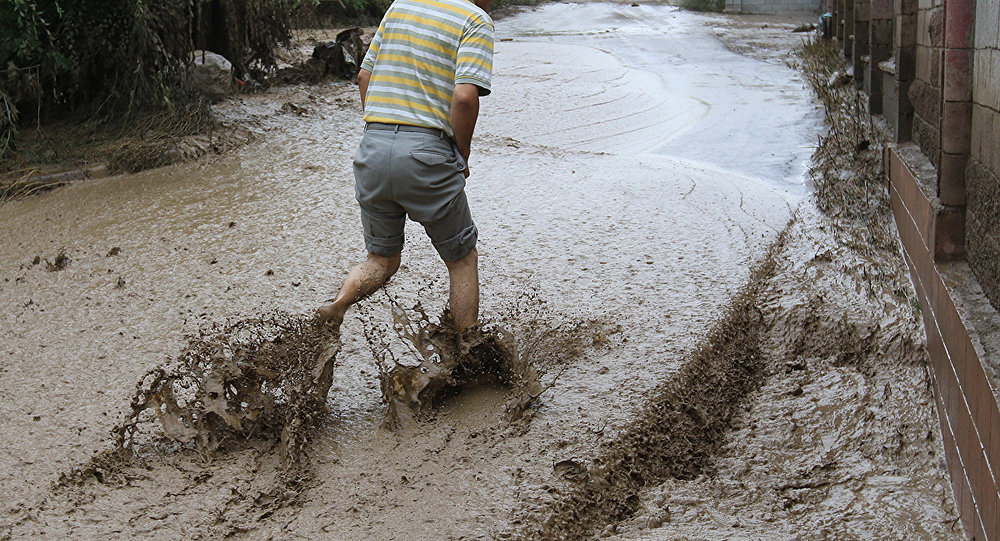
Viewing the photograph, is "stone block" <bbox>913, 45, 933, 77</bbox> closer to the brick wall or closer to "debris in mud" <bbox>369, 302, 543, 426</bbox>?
the brick wall

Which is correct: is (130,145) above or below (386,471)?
above

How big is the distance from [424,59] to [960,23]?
2263mm

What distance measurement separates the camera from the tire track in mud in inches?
123

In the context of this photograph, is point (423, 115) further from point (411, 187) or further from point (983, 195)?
point (983, 195)

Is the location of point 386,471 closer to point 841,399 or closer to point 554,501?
point 554,501

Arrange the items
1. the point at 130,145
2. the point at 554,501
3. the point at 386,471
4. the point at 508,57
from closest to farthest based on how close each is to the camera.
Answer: the point at 554,501 < the point at 386,471 < the point at 130,145 < the point at 508,57

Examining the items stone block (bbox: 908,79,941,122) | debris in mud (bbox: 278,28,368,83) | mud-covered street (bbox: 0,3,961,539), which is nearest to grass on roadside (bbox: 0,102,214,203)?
mud-covered street (bbox: 0,3,961,539)

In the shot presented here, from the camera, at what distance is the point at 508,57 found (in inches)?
537

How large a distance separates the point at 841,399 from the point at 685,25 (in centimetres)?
1609

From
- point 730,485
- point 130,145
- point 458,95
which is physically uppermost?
point 458,95

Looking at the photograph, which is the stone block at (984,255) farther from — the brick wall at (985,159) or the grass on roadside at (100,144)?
the grass on roadside at (100,144)

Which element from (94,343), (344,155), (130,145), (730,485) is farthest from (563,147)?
(730,485)

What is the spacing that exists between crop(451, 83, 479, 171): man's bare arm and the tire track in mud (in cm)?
130

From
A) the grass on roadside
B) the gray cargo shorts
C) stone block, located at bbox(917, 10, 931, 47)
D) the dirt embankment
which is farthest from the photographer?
the grass on roadside
